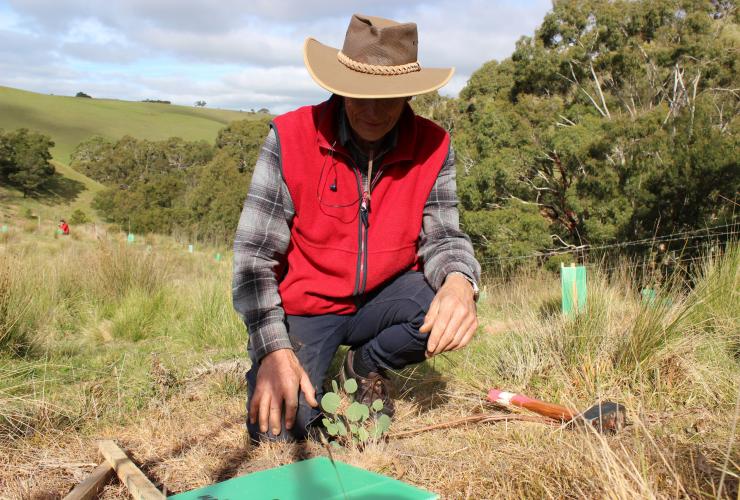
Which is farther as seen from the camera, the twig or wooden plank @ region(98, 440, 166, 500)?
the twig

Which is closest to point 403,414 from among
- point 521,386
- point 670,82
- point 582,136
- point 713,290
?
point 521,386

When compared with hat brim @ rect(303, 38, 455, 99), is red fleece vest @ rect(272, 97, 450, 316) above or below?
below

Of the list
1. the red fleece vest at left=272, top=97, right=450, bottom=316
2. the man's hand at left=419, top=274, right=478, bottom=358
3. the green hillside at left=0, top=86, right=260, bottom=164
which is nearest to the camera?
the man's hand at left=419, top=274, right=478, bottom=358

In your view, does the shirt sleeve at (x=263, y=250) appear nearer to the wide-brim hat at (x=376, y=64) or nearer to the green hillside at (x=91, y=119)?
the wide-brim hat at (x=376, y=64)

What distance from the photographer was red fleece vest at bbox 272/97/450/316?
232 centimetres

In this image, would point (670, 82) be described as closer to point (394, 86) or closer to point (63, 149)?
point (394, 86)

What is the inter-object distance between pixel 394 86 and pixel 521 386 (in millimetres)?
1368

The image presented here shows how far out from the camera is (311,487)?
5.39ft

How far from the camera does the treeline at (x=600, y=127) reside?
412 inches

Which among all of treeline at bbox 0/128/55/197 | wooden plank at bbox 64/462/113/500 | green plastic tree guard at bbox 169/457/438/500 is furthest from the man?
treeline at bbox 0/128/55/197

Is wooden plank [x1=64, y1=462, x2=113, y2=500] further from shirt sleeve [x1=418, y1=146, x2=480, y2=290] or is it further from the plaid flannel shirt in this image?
shirt sleeve [x1=418, y1=146, x2=480, y2=290]

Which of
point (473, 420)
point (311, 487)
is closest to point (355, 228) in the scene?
point (473, 420)

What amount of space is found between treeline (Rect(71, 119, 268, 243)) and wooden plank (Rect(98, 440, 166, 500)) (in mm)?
15018

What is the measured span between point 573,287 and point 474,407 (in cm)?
101
